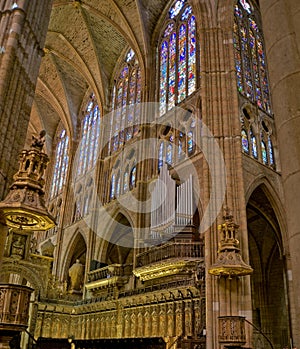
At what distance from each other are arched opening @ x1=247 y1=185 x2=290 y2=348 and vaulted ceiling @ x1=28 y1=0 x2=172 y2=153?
10.2 m

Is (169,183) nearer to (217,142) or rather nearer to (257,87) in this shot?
(217,142)

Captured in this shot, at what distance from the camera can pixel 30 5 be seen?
9.52 meters

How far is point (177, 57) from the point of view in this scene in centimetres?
1878

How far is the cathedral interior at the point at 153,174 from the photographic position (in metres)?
7.55

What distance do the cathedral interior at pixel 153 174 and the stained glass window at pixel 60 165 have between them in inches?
9.5

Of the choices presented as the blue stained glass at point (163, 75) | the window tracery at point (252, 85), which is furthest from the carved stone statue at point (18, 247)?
the window tracery at point (252, 85)

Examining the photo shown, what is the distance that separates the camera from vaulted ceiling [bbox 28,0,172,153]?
68.1 feet

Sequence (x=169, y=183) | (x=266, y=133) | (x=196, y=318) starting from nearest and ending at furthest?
(x=196, y=318), (x=169, y=183), (x=266, y=133)

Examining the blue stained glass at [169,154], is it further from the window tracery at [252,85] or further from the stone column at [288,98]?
the stone column at [288,98]

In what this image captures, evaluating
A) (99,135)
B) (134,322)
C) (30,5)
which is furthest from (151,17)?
(134,322)

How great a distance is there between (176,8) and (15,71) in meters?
14.1

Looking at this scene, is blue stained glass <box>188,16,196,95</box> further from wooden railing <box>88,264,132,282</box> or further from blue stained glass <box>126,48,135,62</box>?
wooden railing <box>88,264,132,282</box>

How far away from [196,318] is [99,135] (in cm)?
1409

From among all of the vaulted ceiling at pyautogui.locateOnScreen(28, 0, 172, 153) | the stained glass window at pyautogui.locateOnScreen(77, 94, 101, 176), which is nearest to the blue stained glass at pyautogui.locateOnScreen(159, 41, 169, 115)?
the vaulted ceiling at pyautogui.locateOnScreen(28, 0, 172, 153)
